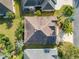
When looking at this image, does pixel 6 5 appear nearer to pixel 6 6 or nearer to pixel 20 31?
pixel 6 6

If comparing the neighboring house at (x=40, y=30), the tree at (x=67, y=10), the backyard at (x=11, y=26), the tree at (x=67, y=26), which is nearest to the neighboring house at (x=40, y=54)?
the neighboring house at (x=40, y=30)

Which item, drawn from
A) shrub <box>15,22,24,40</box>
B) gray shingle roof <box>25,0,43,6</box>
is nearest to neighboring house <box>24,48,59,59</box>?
shrub <box>15,22,24,40</box>

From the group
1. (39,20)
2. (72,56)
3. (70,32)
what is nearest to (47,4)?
(39,20)

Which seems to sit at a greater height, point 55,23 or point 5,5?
point 5,5

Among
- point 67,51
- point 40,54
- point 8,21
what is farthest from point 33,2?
point 67,51

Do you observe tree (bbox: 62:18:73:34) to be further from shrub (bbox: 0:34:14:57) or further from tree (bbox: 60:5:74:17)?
shrub (bbox: 0:34:14:57)

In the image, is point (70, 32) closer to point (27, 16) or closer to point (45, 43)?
point (45, 43)
